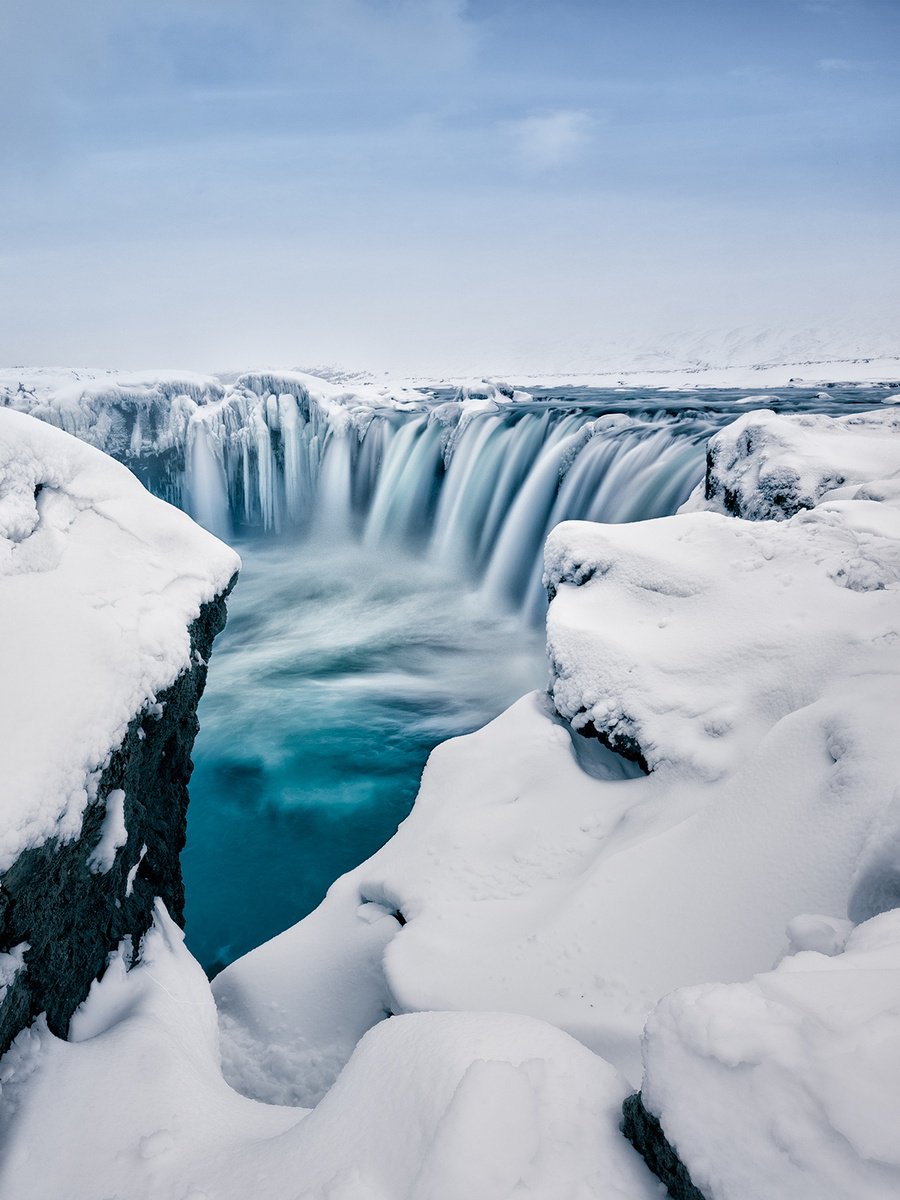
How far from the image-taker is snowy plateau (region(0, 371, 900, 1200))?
4.43 ft

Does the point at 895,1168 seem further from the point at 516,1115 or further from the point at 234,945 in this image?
the point at 234,945

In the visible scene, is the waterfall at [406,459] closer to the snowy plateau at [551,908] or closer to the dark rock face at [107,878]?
the snowy plateau at [551,908]

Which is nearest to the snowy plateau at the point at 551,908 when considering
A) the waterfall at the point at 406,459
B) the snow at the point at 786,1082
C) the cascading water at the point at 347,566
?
the snow at the point at 786,1082

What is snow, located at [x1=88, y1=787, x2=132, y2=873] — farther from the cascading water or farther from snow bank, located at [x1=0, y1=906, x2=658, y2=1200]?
the cascading water

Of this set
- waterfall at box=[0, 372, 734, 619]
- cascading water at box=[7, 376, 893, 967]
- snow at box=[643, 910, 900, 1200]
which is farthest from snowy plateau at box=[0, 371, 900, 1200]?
waterfall at box=[0, 372, 734, 619]

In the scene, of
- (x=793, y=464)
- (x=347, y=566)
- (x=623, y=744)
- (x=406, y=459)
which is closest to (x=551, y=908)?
(x=623, y=744)

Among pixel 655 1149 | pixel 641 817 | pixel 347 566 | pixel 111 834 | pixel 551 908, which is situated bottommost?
pixel 347 566

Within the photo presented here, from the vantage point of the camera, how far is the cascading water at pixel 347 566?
628 centimetres

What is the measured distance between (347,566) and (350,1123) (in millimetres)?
13274

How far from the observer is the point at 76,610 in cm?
257

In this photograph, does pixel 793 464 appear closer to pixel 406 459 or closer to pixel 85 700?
pixel 85 700

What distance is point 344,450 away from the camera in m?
17.0

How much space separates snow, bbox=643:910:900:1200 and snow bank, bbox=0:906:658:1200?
242 mm

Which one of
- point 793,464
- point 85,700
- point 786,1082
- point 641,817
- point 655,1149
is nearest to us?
point 786,1082
